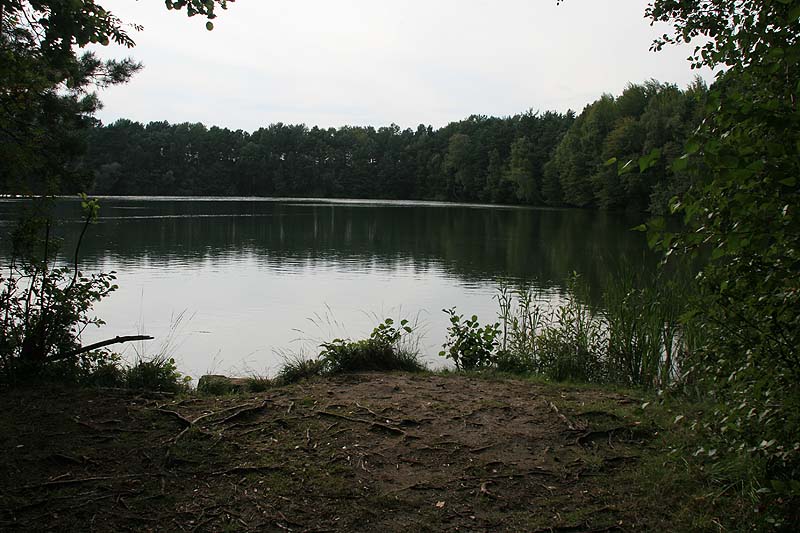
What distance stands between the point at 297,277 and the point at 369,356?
38.2 ft

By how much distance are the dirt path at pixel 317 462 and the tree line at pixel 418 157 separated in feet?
166

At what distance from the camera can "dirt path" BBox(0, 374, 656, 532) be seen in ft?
11.2

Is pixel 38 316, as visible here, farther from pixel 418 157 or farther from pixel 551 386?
pixel 418 157

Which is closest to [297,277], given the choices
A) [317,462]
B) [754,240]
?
[317,462]

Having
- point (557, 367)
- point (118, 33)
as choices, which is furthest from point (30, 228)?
point (557, 367)

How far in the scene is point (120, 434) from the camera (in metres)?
4.34

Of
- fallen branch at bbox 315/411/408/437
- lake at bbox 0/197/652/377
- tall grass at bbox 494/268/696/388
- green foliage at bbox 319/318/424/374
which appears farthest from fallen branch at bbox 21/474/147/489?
tall grass at bbox 494/268/696/388

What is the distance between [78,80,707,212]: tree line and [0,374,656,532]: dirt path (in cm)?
5051

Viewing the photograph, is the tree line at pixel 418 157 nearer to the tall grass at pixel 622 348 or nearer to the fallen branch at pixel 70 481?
the tall grass at pixel 622 348

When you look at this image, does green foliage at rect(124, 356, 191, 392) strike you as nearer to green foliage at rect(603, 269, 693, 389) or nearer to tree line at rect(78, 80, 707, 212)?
green foliage at rect(603, 269, 693, 389)

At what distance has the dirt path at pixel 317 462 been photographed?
3.42m

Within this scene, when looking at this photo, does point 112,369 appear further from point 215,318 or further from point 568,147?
point 568,147

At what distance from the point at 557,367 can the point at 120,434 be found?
4632 mm

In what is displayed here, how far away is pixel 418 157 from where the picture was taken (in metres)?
100
